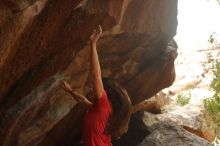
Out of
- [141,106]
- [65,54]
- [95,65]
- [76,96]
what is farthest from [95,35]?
[141,106]

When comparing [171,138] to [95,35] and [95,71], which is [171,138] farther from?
[95,35]

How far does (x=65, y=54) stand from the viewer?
9.80 metres

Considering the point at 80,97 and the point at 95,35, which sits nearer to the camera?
the point at 95,35

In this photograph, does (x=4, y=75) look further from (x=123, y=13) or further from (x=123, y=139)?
(x=123, y=139)

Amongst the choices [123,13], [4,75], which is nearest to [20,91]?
[4,75]

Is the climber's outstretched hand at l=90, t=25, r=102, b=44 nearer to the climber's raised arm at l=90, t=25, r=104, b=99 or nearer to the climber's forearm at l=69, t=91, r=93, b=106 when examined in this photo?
the climber's raised arm at l=90, t=25, r=104, b=99

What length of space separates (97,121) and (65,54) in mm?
1820

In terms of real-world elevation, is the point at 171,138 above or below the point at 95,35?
below

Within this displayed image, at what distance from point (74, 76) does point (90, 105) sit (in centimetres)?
116

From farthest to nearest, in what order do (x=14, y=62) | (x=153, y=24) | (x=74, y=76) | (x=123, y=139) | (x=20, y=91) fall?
(x=123, y=139)
(x=153, y=24)
(x=74, y=76)
(x=20, y=91)
(x=14, y=62)

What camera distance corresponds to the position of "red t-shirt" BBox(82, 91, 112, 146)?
9852mm

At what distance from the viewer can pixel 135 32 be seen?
11297mm

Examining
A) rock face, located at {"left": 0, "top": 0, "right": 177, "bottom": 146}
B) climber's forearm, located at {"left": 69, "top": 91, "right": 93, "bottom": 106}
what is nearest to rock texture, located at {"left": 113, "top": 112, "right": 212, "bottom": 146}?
rock face, located at {"left": 0, "top": 0, "right": 177, "bottom": 146}

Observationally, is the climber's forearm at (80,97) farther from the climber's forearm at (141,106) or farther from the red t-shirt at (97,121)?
the climber's forearm at (141,106)
